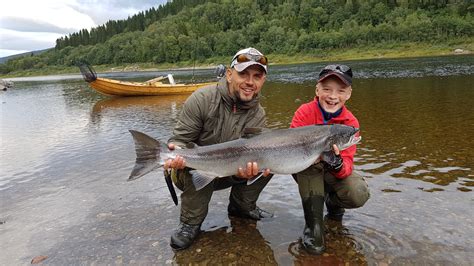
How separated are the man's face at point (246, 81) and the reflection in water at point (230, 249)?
2004 mm

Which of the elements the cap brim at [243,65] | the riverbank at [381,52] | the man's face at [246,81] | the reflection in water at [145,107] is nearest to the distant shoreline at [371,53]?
the riverbank at [381,52]

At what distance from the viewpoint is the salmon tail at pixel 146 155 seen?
4.53 m

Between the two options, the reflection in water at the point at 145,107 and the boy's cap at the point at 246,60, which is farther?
the reflection in water at the point at 145,107

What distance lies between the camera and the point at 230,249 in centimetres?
503

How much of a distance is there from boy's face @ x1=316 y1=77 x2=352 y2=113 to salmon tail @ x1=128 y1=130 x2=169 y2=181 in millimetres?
2274

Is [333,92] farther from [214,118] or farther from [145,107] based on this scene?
[145,107]

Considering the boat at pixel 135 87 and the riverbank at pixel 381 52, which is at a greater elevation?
the riverbank at pixel 381 52

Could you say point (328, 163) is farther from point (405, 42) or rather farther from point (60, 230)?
point (405, 42)

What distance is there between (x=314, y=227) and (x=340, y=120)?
1.53m

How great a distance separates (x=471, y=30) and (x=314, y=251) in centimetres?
11212

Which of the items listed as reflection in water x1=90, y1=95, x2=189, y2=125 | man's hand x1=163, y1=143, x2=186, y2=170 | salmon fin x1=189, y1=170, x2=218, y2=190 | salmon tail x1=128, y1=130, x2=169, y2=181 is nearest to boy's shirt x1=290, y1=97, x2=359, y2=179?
salmon fin x1=189, y1=170, x2=218, y2=190

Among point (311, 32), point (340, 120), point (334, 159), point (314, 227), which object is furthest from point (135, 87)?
point (311, 32)

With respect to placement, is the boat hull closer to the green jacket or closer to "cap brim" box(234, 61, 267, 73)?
the green jacket

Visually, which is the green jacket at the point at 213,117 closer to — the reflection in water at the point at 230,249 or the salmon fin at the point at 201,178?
the salmon fin at the point at 201,178
